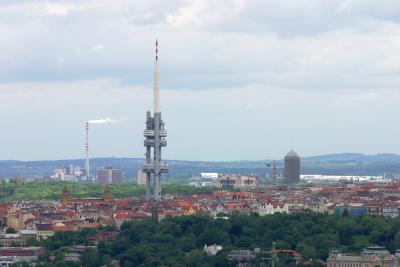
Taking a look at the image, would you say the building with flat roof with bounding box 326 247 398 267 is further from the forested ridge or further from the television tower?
the television tower

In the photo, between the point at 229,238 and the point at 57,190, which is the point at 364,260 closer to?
the point at 229,238

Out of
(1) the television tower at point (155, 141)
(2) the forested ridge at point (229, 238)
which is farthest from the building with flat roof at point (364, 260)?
(1) the television tower at point (155, 141)

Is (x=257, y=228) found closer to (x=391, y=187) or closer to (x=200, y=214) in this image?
(x=200, y=214)

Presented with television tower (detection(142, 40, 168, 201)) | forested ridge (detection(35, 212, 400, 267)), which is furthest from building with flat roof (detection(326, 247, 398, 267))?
television tower (detection(142, 40, 168, 201))

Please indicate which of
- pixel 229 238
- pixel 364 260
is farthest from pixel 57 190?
pixel 364 260

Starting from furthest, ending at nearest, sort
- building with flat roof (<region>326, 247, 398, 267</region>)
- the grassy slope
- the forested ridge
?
the grassy slope → the forested ridge → building with flat roof (<region>326, 247, 398, 267</region>)
